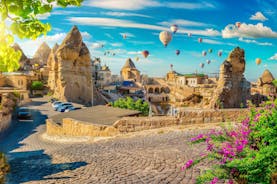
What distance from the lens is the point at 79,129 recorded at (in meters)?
14.9

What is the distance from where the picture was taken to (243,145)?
4574mm

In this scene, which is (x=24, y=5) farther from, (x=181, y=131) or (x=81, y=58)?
(x=81, y=58)

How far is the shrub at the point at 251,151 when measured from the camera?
416cm

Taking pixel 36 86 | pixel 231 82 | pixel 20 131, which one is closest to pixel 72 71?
pixel 36 86

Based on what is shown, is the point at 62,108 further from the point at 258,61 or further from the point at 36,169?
the point at 258,61

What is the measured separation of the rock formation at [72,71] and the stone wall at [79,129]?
1085 inches

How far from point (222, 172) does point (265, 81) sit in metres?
52.4

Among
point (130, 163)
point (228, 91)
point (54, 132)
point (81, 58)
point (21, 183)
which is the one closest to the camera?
point (21, 183)

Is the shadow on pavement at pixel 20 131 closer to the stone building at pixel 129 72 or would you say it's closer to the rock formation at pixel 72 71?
the rock formation at pixel 72 71

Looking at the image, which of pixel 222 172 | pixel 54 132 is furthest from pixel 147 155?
pixel 54 132

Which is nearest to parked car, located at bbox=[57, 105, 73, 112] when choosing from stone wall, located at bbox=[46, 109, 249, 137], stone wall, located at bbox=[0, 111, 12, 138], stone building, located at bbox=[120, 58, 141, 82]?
stone wall, located at bbox=[0, 111, 12, 138]

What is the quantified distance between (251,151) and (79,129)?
11527mm

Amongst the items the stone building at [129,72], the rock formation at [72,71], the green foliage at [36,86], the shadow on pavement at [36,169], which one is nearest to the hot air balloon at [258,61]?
the rock formation at [72,71]

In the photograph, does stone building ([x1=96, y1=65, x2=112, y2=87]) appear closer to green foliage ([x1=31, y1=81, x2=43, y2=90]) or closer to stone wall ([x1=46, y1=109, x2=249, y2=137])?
green foliage ([x1=31, y1=81, x2=43, y2=90])
